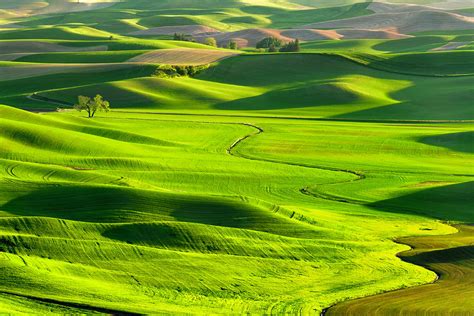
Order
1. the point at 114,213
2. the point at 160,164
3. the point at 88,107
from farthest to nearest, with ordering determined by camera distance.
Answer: the point at 88,107
the point at 160,164
the point at 114,213

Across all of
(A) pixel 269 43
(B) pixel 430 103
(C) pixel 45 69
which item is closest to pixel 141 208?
(B) pixel 430 103

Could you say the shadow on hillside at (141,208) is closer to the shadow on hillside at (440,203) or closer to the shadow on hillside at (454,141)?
the shadow on hillside at (440,203)

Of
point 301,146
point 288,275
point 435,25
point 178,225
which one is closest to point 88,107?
point 301,146

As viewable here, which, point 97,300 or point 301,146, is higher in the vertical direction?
point 97,300

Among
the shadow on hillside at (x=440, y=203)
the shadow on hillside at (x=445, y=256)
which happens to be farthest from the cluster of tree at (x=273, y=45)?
the shadow on hillside at (x=445, y=256)

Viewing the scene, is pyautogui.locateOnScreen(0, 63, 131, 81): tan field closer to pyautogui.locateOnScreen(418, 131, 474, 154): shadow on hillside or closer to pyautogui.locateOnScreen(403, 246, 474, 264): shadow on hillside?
pyautogui.locateOnScreen(418, 131, 474, 154): shadow on hillside

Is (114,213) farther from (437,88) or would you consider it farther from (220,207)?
(437,88)
